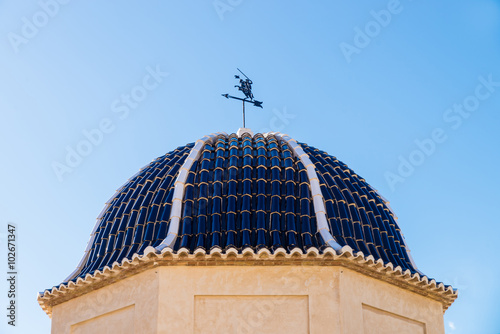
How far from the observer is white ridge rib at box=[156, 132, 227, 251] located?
1603cm

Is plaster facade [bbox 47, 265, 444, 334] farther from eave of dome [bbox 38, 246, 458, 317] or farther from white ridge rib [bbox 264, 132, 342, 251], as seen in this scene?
white ridge rib [bbox 264, 132, 342, 251]

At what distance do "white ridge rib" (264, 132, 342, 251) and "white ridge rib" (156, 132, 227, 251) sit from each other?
219 centimetres

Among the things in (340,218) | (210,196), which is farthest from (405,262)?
(210,196)

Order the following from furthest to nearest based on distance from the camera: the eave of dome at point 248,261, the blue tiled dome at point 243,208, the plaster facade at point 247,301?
the blue tiled dome at point 243,208 < the eave of dome at point 248,261 < the plaster facade at point 247,301

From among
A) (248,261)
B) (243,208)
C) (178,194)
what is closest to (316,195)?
(243,208)

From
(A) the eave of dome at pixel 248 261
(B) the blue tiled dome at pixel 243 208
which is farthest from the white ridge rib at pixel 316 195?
(A) the eave of dome at pixel 248 261

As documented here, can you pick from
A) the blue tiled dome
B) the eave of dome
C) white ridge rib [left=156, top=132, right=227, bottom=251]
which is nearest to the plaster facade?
the eave of dome

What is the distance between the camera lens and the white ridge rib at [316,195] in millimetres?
16016

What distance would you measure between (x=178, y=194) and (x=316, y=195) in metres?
2.95

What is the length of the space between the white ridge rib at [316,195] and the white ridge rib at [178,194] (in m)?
2.19

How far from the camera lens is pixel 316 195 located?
17062 mm

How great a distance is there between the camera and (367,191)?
1909cm

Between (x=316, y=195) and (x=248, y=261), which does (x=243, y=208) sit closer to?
(x=248, y=261)

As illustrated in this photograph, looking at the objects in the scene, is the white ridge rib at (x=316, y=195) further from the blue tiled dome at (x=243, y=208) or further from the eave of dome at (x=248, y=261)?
the eave of dome at (x=248, y=261)
